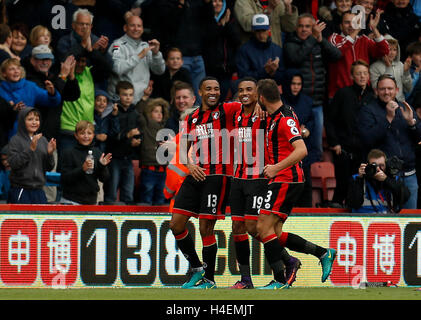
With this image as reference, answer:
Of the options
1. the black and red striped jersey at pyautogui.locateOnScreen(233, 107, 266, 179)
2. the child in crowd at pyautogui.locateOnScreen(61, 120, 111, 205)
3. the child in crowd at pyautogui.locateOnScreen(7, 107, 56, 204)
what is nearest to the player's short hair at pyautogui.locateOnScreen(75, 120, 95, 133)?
the child in crowd at pyautogui.locateOnScreen(61, 120, 111, 205)

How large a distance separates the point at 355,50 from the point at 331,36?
1.48 feet

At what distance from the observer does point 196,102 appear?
1386cm

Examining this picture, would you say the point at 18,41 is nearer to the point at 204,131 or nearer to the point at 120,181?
the point at 120,181

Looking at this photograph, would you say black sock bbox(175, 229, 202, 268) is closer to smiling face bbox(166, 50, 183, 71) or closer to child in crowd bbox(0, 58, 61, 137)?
child in crowd bbox(0, 58, 61, 137)

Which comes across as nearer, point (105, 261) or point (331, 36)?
point (105, 261)

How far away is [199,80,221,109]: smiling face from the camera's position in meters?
10.2

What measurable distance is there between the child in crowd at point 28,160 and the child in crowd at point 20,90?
27.2 inches

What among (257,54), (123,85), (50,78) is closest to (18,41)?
(50,78)

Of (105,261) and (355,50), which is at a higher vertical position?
(355,50)

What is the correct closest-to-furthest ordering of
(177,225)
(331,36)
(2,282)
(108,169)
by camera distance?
(177,225)
(2,282)
(108,169)
(331,36)

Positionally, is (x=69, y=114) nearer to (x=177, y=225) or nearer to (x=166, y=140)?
(x=166, y=140)

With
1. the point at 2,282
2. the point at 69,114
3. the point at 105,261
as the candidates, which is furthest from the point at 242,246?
the point at 69,114

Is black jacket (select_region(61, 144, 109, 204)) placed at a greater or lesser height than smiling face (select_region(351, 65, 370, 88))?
lesser

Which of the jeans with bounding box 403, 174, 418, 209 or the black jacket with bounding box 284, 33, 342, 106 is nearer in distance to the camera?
the jeans with bounding box 403, 174, 418, 209
